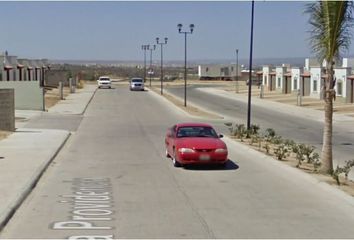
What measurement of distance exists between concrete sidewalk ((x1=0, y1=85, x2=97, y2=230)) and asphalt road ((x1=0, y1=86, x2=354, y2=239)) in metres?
0.27

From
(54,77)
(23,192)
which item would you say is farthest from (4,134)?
(54,77)

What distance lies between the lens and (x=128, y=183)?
48.2 feet

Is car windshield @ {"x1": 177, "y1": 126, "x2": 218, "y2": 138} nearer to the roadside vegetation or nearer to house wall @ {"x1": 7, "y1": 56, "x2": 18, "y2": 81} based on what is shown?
the roadside vegetation

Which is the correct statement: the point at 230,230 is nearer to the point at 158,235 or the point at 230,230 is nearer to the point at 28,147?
the point at 158,235

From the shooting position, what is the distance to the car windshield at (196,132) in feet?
61.3

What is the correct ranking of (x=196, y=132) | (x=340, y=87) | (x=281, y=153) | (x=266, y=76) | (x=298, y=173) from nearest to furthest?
1. (x=298, y=173)
2. (x=196, y=132)
3. (x=281, y=153)
4. (x=340, y=87)
5. (x=266, y=76)

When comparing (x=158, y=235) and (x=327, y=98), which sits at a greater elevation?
(x=327, y=98)

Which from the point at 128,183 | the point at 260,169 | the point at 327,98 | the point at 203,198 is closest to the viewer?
the point at 203,198

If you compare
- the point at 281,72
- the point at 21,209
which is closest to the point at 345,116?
the point at 21,209

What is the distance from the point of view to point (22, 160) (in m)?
18.2

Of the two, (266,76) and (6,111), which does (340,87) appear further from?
(6,111)

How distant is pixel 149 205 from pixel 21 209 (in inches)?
88.9

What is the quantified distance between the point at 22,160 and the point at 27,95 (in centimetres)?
2821

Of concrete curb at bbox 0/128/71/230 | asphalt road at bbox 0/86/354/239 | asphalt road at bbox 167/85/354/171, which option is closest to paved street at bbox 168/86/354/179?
asphalt road at bbox 167/85/354/171
